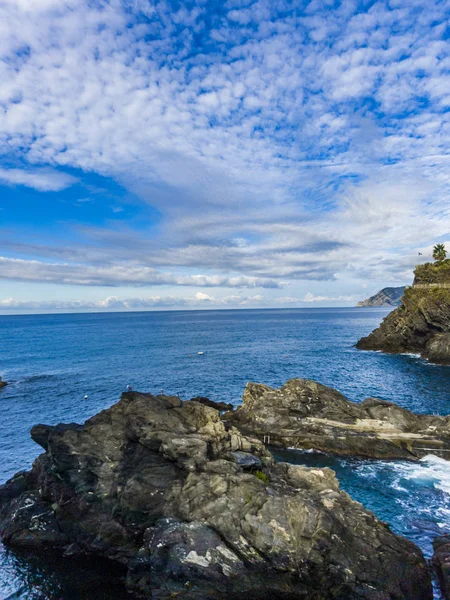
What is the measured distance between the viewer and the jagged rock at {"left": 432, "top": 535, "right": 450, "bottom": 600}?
61.3 feet

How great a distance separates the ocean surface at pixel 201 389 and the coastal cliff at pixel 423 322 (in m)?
6.95

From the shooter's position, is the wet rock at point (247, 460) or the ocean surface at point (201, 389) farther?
the wet rock at point (247, 460)

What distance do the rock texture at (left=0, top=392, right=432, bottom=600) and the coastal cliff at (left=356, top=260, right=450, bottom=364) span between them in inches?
2936

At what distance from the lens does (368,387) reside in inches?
2522

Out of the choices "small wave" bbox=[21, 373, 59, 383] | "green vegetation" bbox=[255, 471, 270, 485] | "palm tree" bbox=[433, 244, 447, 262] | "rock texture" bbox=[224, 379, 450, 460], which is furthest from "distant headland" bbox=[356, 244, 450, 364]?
"small wave" bbox=[21, 373, 59, 383]

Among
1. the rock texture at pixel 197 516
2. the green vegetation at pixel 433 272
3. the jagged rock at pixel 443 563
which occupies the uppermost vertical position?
the green vegetation at pixel 433 272

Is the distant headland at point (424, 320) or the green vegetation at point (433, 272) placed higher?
the green vegetation at point (433, 272)

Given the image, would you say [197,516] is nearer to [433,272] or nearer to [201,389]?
[201,389]

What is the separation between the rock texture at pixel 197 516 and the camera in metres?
18.8

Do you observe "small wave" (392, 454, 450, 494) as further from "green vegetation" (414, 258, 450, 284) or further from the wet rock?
"green vegetation" (414, 258, 450, 284)

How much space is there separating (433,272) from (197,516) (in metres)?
104

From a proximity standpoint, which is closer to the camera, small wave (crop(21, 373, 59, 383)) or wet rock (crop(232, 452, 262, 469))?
wet rock (crop(232, 452, 262, 469))

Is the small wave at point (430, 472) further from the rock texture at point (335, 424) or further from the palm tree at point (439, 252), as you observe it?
the palm tree at point (439, 252)

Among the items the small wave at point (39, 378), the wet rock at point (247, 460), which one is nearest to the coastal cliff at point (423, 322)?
the wet rock at point (247, 460)
